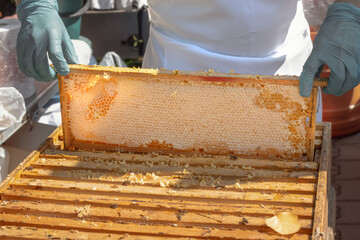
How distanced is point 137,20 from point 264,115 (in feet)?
13.1

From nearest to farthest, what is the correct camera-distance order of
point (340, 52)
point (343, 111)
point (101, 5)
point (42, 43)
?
point (340, 52) → point (42, 43) → point (343, 111) → point (101, 5)

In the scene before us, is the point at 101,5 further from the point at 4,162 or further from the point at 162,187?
the point at 162,187

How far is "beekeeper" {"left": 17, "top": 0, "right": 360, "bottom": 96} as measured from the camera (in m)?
1.78

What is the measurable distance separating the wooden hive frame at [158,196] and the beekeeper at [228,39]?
0.40 meters

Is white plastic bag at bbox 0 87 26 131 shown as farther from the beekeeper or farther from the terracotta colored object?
the terracotta colored object

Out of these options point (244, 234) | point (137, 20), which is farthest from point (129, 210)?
point (137, 20)

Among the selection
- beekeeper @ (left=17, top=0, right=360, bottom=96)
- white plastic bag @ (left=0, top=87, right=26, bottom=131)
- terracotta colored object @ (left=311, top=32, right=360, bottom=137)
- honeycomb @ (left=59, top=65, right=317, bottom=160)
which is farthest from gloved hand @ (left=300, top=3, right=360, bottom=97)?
terracotta colored object @ (left=311, top=32, right=360, bottom=137)

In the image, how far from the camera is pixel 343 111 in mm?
4246

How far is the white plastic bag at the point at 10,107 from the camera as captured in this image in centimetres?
245

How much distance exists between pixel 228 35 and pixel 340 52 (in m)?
0.59

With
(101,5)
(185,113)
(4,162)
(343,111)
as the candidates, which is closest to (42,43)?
(185,113)

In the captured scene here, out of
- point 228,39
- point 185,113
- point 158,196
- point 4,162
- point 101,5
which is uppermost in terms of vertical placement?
point 101,5

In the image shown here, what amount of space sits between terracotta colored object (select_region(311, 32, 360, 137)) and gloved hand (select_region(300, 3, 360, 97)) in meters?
2.25

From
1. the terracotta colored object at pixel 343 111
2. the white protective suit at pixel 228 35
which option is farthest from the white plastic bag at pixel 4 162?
the terracotta colored object at pixel 343 111
